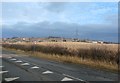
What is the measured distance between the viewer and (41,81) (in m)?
13.0

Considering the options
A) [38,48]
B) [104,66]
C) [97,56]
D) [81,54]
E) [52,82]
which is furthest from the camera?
[38,48]

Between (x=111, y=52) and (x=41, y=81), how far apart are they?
11713 millimetres

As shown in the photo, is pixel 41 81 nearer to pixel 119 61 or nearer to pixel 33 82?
pixel 33 82

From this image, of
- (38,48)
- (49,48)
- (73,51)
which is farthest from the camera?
(38,48)

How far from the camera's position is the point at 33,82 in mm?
12656

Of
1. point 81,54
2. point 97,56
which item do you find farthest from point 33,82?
point 81,54

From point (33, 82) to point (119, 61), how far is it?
34.2 feet

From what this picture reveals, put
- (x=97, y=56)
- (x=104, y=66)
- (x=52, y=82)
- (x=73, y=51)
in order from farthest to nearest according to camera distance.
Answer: (x=73, y=51) → (x=97, y=56) → (x=104, y=66) → (x=52, y=82)

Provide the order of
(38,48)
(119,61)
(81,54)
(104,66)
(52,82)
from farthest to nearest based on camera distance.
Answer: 1. (38,48)
2. (81,54)
3. (119,61)
4. (104,66)
5. (52,82)

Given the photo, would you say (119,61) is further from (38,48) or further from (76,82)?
(38,48)

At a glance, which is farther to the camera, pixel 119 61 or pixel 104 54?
pixel 104 54

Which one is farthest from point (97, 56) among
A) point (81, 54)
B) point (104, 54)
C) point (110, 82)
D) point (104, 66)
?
point (110, 82)

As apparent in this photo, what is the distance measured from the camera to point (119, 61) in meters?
21.5

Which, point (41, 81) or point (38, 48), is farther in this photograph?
point (38, 48)
